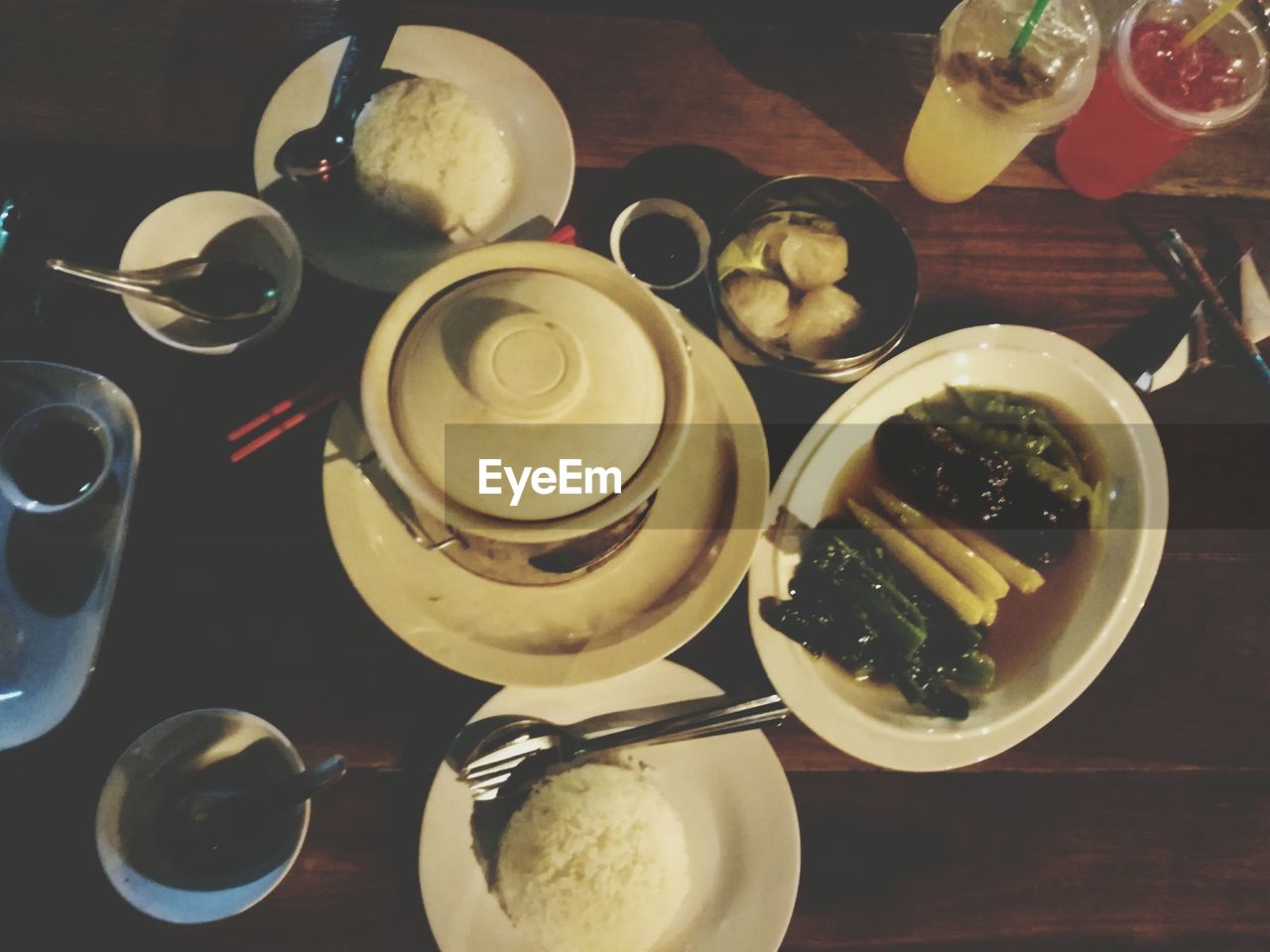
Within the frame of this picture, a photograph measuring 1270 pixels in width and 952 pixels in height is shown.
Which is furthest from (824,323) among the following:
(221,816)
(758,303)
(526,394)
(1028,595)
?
(221,816)

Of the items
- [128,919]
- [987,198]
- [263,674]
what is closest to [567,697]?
[263,674]

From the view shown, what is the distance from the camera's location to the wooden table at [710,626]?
146 cm

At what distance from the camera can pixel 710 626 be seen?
155cm

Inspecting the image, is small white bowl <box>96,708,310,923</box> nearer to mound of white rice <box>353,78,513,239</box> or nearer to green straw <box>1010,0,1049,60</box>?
mound of white rice <box>353,78,513,239</box>

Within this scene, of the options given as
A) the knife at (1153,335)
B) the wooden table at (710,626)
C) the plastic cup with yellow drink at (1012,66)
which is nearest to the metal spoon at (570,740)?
the wooden table at (710,626)

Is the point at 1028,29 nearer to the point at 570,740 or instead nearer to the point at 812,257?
the point at 812,257

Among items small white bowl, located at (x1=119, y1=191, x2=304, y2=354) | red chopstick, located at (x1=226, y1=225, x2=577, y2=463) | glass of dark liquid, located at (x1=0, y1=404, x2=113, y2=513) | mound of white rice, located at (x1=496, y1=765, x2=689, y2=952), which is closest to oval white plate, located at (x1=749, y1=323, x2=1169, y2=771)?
mound of white rice, located at (x1=496, y1=765, x2=689, y2=952)

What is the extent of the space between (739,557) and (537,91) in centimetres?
97

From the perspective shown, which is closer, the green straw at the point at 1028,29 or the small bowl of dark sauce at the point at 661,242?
the green straw at the point at 1028,29

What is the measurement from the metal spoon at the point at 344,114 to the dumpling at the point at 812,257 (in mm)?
829

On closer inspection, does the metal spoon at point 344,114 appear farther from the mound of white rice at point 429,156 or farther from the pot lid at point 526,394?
the pot lid at point 526,394

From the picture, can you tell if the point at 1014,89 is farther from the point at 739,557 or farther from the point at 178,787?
the point at 178,787

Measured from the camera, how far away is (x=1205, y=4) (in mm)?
1549

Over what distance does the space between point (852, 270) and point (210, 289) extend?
3.91 feet
